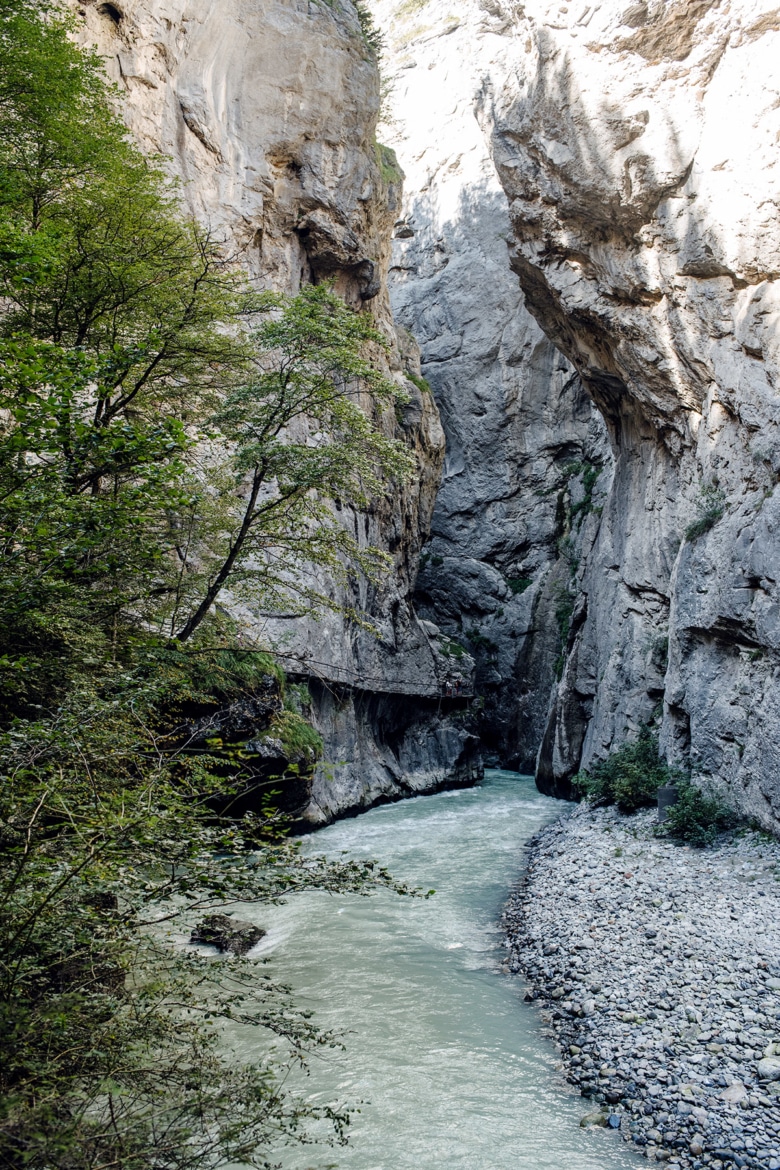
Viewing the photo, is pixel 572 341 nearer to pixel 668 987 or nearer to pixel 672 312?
pixel 672 312

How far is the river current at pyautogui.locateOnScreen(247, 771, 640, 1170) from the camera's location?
234 inches

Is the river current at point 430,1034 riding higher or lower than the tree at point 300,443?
lower

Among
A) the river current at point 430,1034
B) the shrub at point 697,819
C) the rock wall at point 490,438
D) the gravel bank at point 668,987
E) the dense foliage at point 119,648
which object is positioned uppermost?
the rock wall at point 490,438

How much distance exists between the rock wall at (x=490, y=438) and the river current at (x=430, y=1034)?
19848mm

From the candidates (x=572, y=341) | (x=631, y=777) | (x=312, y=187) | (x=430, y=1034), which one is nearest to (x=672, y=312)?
(x=572, y=341)

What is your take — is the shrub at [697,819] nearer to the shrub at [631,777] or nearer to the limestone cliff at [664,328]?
the limestone cliff at [664,328]

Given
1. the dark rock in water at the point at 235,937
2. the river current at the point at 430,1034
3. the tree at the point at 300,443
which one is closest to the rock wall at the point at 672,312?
the river current at the point at 430,1034

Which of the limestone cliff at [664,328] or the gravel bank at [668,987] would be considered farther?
the limestone cliff at [664,328]

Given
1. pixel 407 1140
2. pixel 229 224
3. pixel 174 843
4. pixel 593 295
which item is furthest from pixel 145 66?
pixel 407 1140

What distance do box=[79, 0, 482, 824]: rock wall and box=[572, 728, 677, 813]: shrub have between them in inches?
252

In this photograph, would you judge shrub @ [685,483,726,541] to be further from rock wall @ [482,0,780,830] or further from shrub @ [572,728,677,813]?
shrub @ [572,728,677,813]

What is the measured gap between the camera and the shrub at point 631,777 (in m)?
15.6

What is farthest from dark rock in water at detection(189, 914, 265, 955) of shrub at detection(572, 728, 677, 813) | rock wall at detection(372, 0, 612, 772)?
rock wall at detection(372, 0, 612, 772)

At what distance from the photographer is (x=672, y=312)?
15938 millimetres
